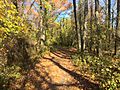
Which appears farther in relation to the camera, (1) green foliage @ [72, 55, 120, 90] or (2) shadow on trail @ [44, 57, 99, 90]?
(2) shadow on trail @ [44, 57, 99, 90]

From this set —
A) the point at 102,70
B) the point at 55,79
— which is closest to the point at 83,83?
the point at 55,79

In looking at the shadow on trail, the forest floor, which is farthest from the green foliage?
the forest floor

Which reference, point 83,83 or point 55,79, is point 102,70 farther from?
point 55,79

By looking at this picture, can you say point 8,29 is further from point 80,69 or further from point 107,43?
point 107,43

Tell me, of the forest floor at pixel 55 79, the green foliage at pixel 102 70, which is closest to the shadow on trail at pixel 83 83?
the forest floor at pixel 55 79

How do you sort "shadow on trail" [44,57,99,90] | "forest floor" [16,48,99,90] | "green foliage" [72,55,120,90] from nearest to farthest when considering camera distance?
"green foliage" [72,55,120,90] → "shadow on trail" [44,57,99,90] → "forest floor" [16,48,99,90]

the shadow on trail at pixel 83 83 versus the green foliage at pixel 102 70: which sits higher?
the green foliage at pixel 102 70

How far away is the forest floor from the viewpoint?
39.7 ft

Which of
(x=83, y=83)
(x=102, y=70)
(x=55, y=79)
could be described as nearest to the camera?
(x=83, y=83)

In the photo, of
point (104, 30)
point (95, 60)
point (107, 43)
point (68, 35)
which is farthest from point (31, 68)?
point (68, 35)

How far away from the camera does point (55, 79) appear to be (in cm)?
1305

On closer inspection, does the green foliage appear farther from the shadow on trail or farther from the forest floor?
the forest floor

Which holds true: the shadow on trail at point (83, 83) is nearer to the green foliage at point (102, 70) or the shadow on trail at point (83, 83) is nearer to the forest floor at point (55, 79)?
the forest floor at point (55, 79)

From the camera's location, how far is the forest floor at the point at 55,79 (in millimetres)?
12086
